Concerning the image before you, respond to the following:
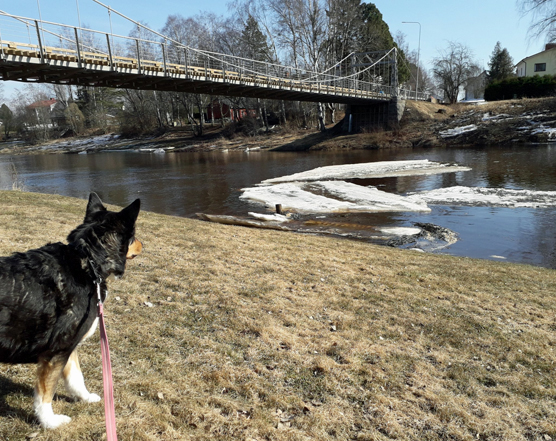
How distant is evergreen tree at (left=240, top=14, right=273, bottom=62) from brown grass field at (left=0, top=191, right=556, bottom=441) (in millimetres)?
50146

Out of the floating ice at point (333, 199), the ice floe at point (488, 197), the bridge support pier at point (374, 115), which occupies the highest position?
the bridge support pier at point (374, 115)

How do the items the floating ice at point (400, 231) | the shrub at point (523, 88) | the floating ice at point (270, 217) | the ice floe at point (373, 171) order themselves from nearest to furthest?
the floating ice at point (400, 231) < the floating ice at point (270, 217) < the ice floe at point (373, 171) < the shrub at point (523, 88)

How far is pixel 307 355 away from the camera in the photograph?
148 inches

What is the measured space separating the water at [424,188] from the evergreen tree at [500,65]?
40.5 metres

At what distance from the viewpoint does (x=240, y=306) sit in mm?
4637

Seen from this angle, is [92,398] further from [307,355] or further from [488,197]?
[488,197]

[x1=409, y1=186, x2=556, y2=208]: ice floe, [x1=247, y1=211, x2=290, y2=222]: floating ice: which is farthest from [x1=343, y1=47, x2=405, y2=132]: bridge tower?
[x1=247, y1=211, x2=290, y2=222]: floating ice

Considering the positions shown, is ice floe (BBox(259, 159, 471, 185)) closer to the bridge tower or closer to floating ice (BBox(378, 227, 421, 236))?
floating ice (BBox(378, 227, 421, 236))

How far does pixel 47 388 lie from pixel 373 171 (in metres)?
24.5

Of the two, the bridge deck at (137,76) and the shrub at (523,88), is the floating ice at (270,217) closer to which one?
the bridge deck at (137,76)

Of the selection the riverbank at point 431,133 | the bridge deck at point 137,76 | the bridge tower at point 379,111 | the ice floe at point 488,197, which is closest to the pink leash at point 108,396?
the ice floe at point 488,197

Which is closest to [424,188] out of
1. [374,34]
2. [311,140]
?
[311,140]

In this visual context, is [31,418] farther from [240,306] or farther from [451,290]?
[451,290]

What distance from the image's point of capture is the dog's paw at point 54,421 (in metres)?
2.43
